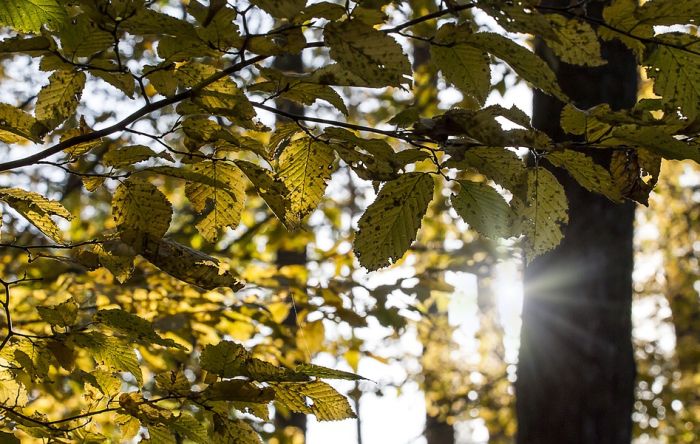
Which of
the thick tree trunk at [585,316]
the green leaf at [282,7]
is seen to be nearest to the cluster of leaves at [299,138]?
the green leaf at [282,7]

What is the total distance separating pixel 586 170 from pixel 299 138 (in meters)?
0.41

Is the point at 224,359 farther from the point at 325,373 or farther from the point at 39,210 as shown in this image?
the point at 39,210

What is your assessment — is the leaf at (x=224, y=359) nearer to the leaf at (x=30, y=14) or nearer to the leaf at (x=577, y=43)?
the leaf at (x=30, y=14)

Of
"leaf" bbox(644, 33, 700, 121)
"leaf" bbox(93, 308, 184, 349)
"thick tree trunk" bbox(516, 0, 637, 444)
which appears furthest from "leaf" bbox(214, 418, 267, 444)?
"thick tree trunk" bbox(516, 0, 637, 444)

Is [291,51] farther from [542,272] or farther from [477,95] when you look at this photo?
[542,272]

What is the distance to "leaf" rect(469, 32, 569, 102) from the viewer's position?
79cm

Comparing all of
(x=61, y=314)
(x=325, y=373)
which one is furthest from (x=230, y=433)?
(x=61, y=314)

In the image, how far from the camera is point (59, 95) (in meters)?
0.93

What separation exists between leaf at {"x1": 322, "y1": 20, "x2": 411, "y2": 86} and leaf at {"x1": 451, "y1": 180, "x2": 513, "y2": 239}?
22 cm

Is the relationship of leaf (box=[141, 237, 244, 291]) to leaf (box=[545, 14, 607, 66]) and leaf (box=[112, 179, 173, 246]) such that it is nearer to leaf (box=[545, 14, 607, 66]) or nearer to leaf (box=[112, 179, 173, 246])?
leaf (box=[112, 179, 173, 246])

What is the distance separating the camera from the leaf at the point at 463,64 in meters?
0.83

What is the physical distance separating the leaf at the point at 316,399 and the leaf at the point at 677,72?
0.59 m

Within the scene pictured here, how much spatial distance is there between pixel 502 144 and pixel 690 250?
1123 centimetres

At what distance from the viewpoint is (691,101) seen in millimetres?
824
